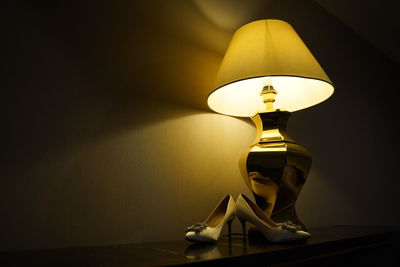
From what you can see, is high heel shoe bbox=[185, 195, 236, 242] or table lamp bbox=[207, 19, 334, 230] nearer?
high heel shoe bbox=[185, 195, 236, 242]

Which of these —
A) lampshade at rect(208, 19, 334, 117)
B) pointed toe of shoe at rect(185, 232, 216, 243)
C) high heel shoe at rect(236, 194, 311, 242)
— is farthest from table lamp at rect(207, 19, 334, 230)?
pointed toe of shoe at rect(185, 232, 216, 243)

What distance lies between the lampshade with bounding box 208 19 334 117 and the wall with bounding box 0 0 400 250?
3.5 inches

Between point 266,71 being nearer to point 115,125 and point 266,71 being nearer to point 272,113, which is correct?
point 272,113

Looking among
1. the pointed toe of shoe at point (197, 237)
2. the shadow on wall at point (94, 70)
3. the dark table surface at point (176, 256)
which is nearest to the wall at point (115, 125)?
the shadow on wall at point (94, 70)

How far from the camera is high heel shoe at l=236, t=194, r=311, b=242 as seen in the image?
25.1 inches

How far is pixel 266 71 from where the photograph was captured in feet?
2.43

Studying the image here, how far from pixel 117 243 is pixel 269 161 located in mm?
450

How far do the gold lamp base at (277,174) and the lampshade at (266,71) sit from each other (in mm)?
193

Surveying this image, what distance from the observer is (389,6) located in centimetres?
171

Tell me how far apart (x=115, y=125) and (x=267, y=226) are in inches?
18.2

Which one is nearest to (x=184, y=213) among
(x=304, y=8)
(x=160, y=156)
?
(x=160, y=156)

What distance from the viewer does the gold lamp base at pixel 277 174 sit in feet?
2.55

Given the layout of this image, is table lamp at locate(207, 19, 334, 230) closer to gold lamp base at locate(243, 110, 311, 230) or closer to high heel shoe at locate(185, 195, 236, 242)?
gold lamp base at locate(243, 110, 311, 230)

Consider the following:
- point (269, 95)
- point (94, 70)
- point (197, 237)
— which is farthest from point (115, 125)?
point (269, 95)
